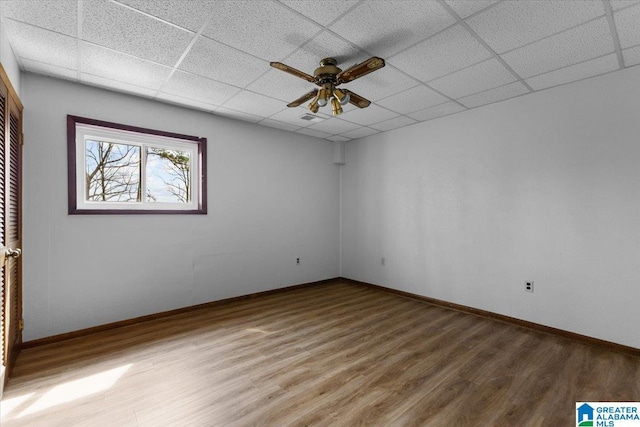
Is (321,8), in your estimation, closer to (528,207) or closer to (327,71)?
(327,71)

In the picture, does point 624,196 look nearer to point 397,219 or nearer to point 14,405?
point 397,219

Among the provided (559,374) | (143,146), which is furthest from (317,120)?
(559,374)

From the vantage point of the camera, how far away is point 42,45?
2373 mm

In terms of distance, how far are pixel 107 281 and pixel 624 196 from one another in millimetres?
5321

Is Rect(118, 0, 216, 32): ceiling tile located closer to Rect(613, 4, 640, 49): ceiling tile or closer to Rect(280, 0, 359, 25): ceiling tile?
Rect(280, 0, 359, 25): ceiling tile

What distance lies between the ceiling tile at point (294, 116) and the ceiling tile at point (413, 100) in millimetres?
920

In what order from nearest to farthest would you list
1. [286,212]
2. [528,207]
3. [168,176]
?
[528,207] < [168,176] < [286,212]

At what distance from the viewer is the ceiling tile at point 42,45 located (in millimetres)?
2188

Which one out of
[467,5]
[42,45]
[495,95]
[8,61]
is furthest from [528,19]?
[8,61]

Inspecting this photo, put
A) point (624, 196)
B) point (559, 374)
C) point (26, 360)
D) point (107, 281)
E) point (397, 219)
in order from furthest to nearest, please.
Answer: point (397, 219) < point (107, 281) < point (624, 196) < point (26, 360) < point (559, 374)

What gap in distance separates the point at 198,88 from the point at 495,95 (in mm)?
3344

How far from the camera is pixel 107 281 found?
3264 mm

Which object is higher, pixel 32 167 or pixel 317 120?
pixel 317 120

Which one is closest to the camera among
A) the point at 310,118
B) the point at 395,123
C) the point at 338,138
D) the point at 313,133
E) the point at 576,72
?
the point at 576,72
